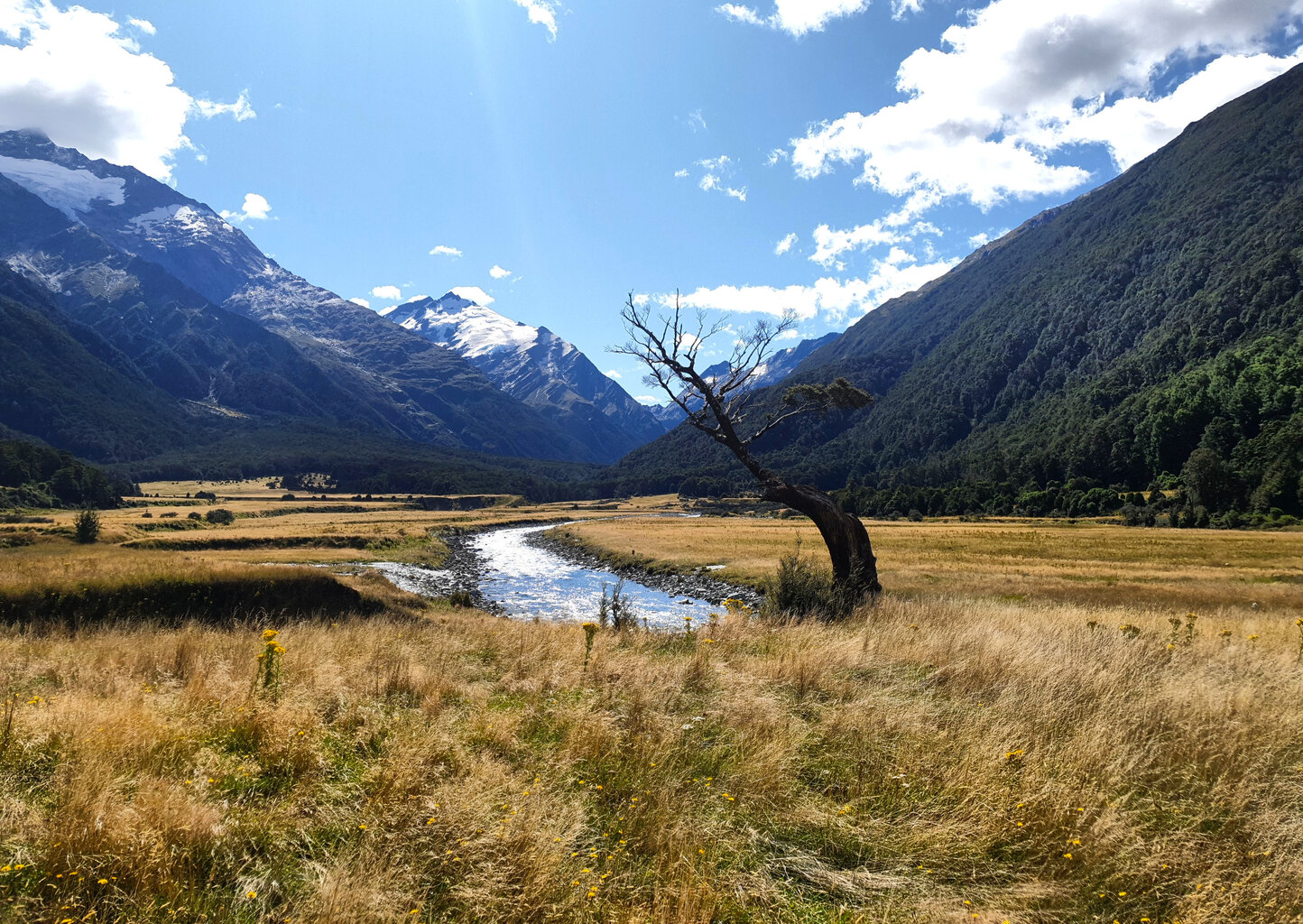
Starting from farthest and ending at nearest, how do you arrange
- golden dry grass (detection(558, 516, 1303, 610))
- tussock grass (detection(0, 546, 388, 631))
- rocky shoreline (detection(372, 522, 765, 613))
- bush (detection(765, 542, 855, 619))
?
rocky shoreline (detection(372, 522, 765, 613)) → golden dry grass (detection(558, 516, 1303, 610)) → tussock grass (detection(0, 546, 388, 631)) → bush (detection(765, 542, 855, 619))

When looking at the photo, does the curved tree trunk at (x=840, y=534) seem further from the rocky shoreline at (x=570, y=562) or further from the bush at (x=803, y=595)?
the rocky shoreline at (x=570, y=562)

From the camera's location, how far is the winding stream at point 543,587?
100ft

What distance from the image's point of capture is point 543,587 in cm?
4141

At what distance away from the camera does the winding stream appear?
100 ft

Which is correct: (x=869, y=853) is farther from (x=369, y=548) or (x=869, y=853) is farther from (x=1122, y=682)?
(x=369, y=548)

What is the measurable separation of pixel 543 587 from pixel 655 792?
38255mm

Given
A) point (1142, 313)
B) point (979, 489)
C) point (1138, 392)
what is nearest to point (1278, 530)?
point (979, 489)

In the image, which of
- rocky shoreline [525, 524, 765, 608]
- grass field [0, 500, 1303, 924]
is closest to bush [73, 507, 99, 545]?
rocky shoreline [525, 524, 765, 608]

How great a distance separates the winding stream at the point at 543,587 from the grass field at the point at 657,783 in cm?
1499

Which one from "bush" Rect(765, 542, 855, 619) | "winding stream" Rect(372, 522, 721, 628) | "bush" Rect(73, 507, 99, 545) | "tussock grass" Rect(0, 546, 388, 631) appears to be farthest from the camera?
"bush" Rect(73, 507, 99, 545)

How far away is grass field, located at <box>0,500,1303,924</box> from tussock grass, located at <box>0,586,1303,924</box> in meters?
0.02

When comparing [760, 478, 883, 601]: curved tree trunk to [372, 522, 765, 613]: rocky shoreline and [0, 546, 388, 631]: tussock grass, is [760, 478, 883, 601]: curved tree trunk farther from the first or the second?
[0, 546, 388, 631]: tussock grass

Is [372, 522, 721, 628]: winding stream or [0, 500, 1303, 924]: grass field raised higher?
[0, 500, 1303, 924]: grass field

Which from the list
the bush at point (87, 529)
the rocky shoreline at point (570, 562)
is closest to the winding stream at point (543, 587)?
the rocky shoreline at point (570, 562)
